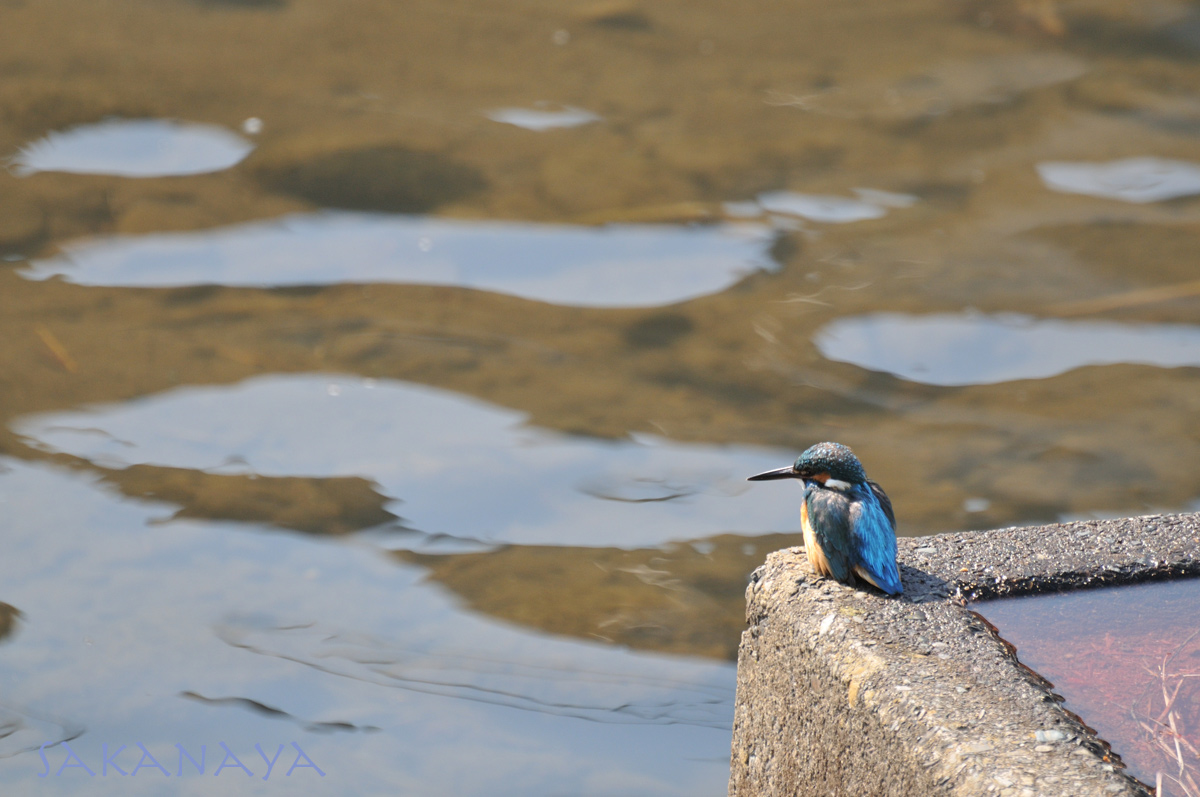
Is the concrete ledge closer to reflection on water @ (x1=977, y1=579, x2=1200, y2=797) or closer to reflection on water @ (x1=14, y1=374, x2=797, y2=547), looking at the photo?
reflection on water @ (x1=977, y1=579, x2=1200, y2=797)

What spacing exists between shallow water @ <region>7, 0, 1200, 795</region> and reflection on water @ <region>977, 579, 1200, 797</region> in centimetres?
94

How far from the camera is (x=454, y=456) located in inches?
129

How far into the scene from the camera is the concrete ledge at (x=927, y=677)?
1.46 m

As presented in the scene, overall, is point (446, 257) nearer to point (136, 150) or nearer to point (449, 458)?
point (449, 458)

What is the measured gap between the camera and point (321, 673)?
2.63 m

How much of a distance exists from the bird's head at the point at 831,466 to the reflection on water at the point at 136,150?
323cm

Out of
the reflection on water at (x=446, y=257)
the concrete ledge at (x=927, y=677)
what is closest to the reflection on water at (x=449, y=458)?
the reflection on water at (x=446, y=257)

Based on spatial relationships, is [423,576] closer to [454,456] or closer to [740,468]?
[454,456]

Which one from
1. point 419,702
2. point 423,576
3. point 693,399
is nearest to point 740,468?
point 693,399

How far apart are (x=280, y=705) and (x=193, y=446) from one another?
0.96 metres

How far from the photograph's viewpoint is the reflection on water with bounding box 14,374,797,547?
308 cm

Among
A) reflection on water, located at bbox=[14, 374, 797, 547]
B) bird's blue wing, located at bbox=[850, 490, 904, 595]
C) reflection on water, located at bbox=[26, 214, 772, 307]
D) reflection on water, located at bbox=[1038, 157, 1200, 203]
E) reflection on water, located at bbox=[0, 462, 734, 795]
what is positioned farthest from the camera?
reflection on water, located at bbox=[1038, 157, 1200, 203]

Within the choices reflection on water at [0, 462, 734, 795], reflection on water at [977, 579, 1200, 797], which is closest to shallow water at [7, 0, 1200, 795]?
reflection on water at [0, 462, 734, 795]

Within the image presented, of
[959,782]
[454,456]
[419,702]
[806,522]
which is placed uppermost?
[806,522]
